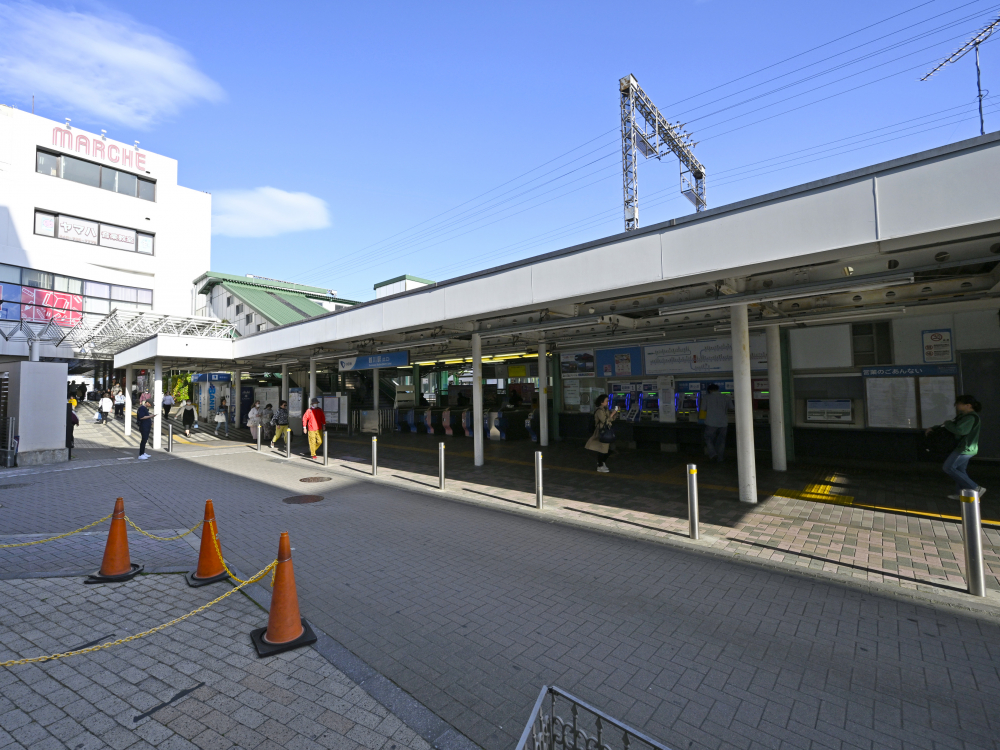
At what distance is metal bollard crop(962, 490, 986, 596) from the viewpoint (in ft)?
14.1

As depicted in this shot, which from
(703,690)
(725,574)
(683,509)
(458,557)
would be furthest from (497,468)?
(703,690)

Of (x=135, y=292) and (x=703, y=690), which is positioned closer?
(x=703, y=690)

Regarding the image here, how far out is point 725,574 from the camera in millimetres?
5051

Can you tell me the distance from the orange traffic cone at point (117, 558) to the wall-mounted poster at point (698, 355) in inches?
453

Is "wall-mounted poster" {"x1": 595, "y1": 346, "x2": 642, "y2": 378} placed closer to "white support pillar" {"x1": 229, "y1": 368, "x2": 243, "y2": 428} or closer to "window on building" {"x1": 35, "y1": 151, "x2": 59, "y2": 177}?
"white support pillar" {"x1": 229, "y1": 368, "x2": 243, "y2": 428}

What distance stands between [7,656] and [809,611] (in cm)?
638

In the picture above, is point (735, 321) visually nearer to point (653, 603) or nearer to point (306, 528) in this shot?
point (653, 603)

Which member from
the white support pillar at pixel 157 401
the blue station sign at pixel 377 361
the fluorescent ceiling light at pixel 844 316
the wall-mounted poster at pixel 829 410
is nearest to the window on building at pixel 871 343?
the wall-mounted poster at pixel 829 410

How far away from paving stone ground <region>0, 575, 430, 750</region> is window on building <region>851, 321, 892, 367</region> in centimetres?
1152

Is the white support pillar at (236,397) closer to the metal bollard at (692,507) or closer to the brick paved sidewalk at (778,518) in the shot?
the brick paved sidewalk at (778,518)

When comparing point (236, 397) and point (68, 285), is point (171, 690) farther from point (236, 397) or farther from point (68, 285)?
point (68, 285)

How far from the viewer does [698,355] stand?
12.4 m

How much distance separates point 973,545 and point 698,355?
8.36 meters

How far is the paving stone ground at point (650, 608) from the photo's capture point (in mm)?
2932
